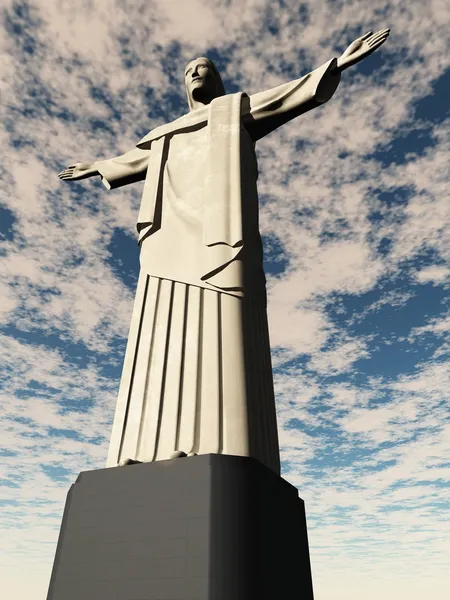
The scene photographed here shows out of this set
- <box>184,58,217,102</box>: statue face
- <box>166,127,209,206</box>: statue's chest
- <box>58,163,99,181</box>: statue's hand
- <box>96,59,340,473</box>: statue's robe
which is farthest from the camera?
<box>58,163,99,181</box>: statue's hand

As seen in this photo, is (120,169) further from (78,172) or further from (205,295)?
(205,295)

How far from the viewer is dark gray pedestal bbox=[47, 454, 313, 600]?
14.4 feet

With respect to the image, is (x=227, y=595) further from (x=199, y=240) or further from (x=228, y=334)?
(x=199, y=240)

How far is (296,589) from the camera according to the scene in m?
5.22

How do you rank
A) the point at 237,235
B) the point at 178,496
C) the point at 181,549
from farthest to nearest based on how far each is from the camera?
the point at 237,235 → the point at 178,496 → the point at 181,549

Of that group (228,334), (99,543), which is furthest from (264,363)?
(99,543)

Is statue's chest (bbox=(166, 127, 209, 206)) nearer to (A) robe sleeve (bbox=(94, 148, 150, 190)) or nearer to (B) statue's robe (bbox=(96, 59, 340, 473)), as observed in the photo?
(B) statue's robe (bbox=(96, 59, 340, 473))

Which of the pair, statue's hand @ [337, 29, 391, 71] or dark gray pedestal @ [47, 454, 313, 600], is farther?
statue's hand @ [337, 29, 391, 71]

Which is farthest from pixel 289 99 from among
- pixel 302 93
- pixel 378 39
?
pixel 378 39

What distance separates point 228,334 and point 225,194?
2.25 meters

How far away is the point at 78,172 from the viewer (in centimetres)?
972

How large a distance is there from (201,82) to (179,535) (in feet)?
25.1

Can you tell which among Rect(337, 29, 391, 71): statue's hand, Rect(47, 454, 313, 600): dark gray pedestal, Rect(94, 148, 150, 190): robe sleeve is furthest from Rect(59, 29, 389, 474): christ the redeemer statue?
Rect(47, 454, 313, 600): dark gray pedestal

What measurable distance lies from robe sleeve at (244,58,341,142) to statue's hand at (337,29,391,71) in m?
0.18
